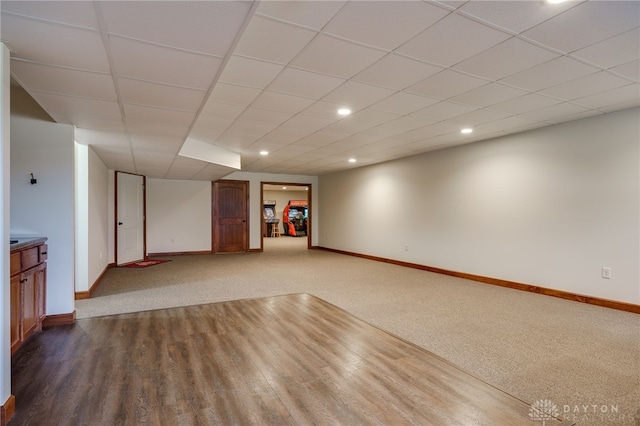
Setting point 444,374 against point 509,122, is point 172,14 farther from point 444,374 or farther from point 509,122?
point 509,122

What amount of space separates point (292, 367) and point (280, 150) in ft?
14.3

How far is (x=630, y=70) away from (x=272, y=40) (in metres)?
3.09

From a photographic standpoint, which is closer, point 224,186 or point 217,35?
point 217,35

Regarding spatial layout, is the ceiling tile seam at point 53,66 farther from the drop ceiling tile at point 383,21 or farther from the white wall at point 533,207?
the white wall at point 533,207

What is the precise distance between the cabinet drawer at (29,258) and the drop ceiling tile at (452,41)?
3532 millimetres

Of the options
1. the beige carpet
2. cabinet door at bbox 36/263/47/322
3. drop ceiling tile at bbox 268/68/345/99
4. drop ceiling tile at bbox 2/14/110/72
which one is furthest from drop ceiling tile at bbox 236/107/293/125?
cabinet door at bbox 36/263/47/322

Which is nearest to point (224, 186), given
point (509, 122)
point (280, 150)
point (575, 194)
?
point (280, 150)

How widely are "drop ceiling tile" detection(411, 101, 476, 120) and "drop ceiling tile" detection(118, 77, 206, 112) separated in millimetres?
2494

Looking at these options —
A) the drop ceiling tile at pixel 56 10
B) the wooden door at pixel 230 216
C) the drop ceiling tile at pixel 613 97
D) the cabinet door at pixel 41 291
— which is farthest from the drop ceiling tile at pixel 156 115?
the wooden door at pixel 230 216

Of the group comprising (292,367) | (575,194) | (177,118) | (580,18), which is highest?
(580,18)

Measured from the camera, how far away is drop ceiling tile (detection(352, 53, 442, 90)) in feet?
8.55

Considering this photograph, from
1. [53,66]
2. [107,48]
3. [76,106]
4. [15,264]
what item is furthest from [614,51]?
[15,264]

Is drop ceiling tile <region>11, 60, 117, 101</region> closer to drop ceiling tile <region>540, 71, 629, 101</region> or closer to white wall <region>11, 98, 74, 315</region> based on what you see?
white wall <region>11, 98, 74, 315</region>

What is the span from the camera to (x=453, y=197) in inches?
238
